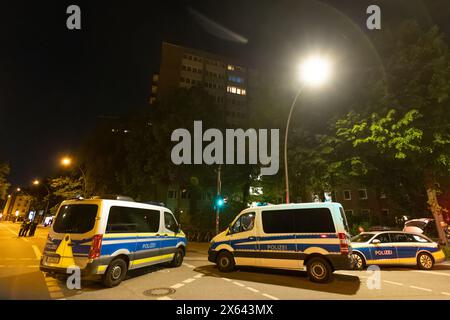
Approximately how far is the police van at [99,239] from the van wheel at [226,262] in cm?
255

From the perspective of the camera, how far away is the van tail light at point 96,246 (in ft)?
21.7

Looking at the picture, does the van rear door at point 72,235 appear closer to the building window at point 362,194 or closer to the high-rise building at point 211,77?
the building window at point 362,194

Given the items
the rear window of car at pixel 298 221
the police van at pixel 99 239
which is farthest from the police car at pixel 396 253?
the police van at pixel 99 239

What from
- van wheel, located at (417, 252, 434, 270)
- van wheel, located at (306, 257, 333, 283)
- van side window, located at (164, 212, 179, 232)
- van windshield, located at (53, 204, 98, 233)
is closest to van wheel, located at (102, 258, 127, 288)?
van windshield, located at (53, 204, 98, 233)

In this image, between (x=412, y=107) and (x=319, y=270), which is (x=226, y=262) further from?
(x=412, y=107)

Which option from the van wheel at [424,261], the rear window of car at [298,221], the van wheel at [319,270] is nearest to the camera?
the van wheel at [319,270]

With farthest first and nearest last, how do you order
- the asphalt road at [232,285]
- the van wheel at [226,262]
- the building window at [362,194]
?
the building window at [362,194], the van wheel at [226,262], the asphalt road at [232,285]

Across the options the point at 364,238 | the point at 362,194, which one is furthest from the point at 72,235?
the point at 362,194

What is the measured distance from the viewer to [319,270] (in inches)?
304

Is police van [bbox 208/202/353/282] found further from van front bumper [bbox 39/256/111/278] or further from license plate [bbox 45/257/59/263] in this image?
license plate [bbox 45/257/59/263]
